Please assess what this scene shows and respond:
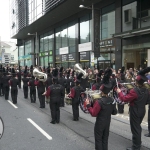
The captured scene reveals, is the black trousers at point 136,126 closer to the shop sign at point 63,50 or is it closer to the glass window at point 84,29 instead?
the glass window at point 84,29

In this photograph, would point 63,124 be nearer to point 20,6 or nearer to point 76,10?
point 76,10

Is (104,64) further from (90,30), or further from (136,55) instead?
(90,30)

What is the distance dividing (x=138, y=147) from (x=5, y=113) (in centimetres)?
622

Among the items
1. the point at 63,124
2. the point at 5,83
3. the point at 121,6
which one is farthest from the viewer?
the point at 121,6

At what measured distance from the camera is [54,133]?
22.2 ft

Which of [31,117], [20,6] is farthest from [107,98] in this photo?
[20,6]

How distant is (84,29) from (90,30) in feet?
5.71

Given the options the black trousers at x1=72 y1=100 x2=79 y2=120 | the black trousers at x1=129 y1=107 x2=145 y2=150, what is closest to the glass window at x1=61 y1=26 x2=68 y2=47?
the black trousers at x1=72 y1=100 x2=79 y2=120

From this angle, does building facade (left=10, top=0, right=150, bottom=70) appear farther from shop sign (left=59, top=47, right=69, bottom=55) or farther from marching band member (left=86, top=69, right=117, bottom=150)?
marching band member (left=86, top=69, right=117, bottom=150)

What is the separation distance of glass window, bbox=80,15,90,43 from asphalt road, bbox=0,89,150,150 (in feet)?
56.2

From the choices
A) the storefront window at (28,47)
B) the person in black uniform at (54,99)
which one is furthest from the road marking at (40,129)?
the storefront window at (28,47)

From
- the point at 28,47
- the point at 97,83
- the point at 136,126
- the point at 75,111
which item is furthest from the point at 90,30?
the point at 28,47

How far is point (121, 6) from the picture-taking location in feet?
→ 64.5

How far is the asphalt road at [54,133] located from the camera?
5746mm
